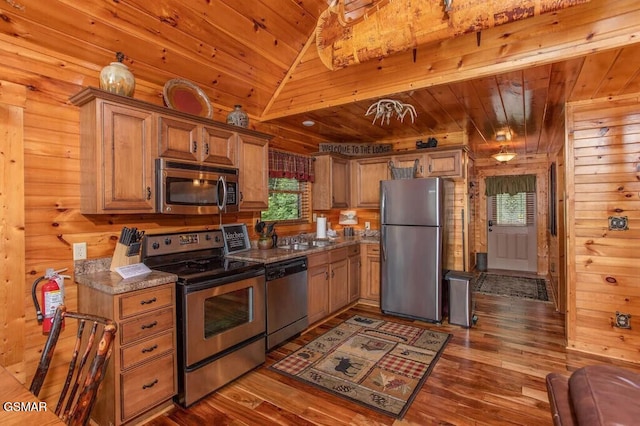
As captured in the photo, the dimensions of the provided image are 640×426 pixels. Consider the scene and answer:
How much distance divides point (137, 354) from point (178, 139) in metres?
1.57

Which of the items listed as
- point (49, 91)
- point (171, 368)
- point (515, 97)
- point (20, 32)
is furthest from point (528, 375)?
point (20, 32)

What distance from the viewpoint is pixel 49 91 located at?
2.18m

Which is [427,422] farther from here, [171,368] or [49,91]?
[49,91]

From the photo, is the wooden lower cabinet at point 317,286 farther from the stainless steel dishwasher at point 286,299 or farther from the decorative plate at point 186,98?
the decorative plate at point 186,98

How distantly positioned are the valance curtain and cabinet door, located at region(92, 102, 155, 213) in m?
1.63

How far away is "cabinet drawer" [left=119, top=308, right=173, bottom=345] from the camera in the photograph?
2.00 m

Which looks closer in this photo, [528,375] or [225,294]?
[225,294]

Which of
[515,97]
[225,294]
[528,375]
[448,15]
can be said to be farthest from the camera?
[515,97]

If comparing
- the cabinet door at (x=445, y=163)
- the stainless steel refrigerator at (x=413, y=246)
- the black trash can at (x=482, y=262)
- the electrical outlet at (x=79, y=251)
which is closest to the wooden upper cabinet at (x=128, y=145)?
the electrical outlet at (x=79, y=251)

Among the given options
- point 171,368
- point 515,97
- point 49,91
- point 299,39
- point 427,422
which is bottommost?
point 427,422

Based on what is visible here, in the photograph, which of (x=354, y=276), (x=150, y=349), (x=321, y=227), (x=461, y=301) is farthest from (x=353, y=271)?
(x=150, y=349)

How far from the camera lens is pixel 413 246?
393cm

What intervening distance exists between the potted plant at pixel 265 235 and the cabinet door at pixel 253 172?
0.30m

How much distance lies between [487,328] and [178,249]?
3405 millimetres
